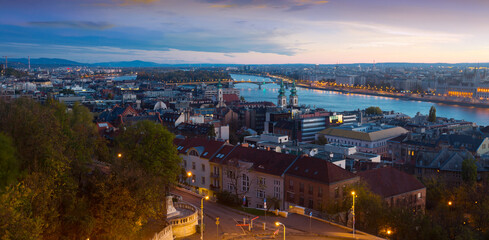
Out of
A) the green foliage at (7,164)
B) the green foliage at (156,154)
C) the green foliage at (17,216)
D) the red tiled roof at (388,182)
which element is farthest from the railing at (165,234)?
the red tiled roof at (388,182)

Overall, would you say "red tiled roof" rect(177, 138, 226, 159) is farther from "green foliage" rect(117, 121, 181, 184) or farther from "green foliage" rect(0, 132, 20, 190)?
"green foliage" rect(0, 132, 20, 190)

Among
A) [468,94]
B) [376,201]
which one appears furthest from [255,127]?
[468,94]

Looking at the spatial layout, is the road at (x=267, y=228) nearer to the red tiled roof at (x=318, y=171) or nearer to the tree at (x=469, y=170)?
the red tiled roof at (x=318, y=171)

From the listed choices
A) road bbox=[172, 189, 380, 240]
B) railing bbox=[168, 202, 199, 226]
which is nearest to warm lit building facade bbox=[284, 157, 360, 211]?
road bbox=[172, 189, 380, 240]

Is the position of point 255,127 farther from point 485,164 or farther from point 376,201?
point 376,201

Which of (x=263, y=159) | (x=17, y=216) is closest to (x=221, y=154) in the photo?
(x=263, y=159)

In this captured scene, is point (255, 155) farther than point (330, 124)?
No
